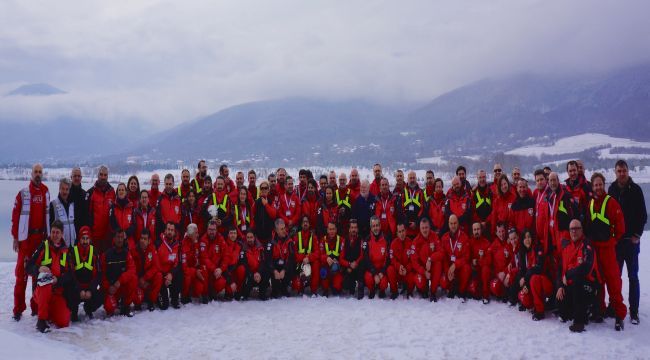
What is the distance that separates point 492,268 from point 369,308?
7.48 feet

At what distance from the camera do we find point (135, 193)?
787cm

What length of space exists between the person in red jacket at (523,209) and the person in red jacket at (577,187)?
63 centimetres

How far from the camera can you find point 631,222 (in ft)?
20.5

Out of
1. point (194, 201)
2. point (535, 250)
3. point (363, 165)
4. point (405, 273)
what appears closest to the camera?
point (535, 250)

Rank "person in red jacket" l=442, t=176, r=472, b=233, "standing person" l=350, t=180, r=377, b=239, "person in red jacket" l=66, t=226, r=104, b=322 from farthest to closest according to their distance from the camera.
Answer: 1. "standing person" l=350, t=180, r=377, b=239
2. "person in red jacket" l=442, t=176, r=472, b=233
3. "person in red jacket" l=66, t=226, r=104, b=322

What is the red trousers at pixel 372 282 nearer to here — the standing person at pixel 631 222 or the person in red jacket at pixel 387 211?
the person in red jacket at pixel 387 211

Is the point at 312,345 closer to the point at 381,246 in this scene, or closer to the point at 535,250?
the point at 381,246

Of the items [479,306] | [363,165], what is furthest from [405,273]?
[363,165]

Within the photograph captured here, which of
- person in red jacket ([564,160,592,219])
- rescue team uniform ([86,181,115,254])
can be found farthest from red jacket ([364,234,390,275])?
rescue team uniform ([86,181,115,254])

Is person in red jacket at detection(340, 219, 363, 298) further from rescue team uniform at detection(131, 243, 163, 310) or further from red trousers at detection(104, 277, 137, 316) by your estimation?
red trousers at detection(104, 277, 137, 316)

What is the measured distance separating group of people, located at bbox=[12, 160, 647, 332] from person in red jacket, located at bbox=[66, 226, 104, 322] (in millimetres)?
18

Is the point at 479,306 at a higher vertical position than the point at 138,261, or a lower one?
lower

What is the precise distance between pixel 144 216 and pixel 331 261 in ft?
11.3

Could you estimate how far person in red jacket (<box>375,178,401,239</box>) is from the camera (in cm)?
867
